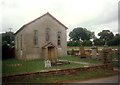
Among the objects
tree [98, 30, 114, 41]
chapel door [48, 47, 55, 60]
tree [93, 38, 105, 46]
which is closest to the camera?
tree [98, 30, 114, 41]

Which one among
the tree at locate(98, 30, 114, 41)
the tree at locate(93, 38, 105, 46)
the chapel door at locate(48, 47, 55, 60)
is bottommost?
the chapel door at locate(48, 47, 55, 60)

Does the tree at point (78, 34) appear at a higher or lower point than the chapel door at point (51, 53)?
higher

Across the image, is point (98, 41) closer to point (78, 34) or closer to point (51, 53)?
point (78, 34)

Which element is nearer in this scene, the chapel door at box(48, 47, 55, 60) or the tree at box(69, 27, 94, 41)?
the tree at box(69, 27, 94, 41)

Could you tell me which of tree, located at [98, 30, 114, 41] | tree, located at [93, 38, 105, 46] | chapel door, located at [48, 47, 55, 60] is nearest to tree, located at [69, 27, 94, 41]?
tree, located at [93, 38, 105, 46]

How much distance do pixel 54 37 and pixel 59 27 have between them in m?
1.40

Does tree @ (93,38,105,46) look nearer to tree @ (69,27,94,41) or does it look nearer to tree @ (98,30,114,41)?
tree @ (98,30,114,41)

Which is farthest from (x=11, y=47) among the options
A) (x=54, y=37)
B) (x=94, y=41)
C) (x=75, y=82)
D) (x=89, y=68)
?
(x=75, y=82)

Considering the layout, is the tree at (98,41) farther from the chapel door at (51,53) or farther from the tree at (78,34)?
the chapel door at (51,53)

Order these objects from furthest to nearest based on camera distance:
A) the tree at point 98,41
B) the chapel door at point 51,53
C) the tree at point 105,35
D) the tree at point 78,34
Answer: the chapel door at point 51,53
the tree at point 98,41
the tree at point 105,35
the tree at point 78,34

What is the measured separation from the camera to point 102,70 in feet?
31.0

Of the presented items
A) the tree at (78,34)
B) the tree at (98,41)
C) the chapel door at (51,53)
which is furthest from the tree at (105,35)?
the chapel door at (51,53)

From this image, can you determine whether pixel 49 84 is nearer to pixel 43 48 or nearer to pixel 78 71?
pixel 78 71

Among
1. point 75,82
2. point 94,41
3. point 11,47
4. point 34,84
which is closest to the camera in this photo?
point 34,84
